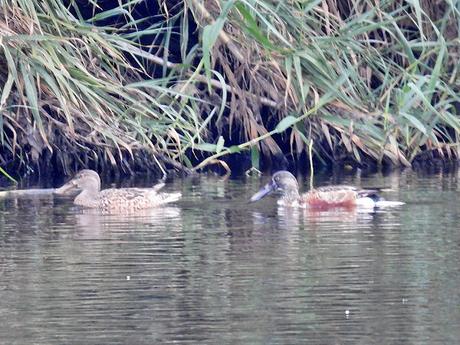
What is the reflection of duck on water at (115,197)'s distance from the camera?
473 inches

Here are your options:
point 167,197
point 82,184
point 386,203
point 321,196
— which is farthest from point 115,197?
point 386,203

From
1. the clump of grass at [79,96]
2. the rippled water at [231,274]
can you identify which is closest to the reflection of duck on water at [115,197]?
the rippled water at [231,274]

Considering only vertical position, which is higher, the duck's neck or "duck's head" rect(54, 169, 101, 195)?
"duck's head" rect(54, 169, 101, 195)

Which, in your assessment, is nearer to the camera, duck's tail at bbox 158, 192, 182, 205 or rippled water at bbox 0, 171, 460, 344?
rippled water at bbox 0, 171, 460, 344

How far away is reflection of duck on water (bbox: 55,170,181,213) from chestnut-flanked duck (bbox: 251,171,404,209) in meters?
0.72

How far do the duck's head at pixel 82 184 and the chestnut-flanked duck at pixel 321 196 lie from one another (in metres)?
1.25

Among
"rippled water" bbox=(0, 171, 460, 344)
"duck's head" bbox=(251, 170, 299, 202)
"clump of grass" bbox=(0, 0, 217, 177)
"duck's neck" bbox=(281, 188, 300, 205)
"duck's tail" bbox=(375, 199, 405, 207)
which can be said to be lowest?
"rippled water" bbox=(0, 171, 460, 344)

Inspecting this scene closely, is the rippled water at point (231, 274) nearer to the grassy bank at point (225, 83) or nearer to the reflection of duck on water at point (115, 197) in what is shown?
the reflection of duck on water at point (115, 197)

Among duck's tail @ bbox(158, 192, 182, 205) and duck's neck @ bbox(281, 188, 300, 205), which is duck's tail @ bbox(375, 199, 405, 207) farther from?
duck's tail @ bbox(158, 192, 182, 205)

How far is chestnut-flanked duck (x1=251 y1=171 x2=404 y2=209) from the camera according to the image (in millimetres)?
11719

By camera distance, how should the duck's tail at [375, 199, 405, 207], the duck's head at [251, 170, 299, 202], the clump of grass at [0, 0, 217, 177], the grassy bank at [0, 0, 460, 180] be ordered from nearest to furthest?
1. the duck's tail at [375, 199, 405, 207]
2. the duck's head at [251, 170, 299, 202]
3. the clump of grass at [0, 0, 217, 177]
4. the grassy bank at [0, 0, 460, 180]

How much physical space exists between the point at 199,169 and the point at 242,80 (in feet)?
2.88

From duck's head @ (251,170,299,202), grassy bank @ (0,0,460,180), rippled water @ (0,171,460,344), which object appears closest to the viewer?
rippled water @ (0,171,460,344)

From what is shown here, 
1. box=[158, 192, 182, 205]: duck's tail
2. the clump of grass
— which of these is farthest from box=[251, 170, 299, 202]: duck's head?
the clump of grass
